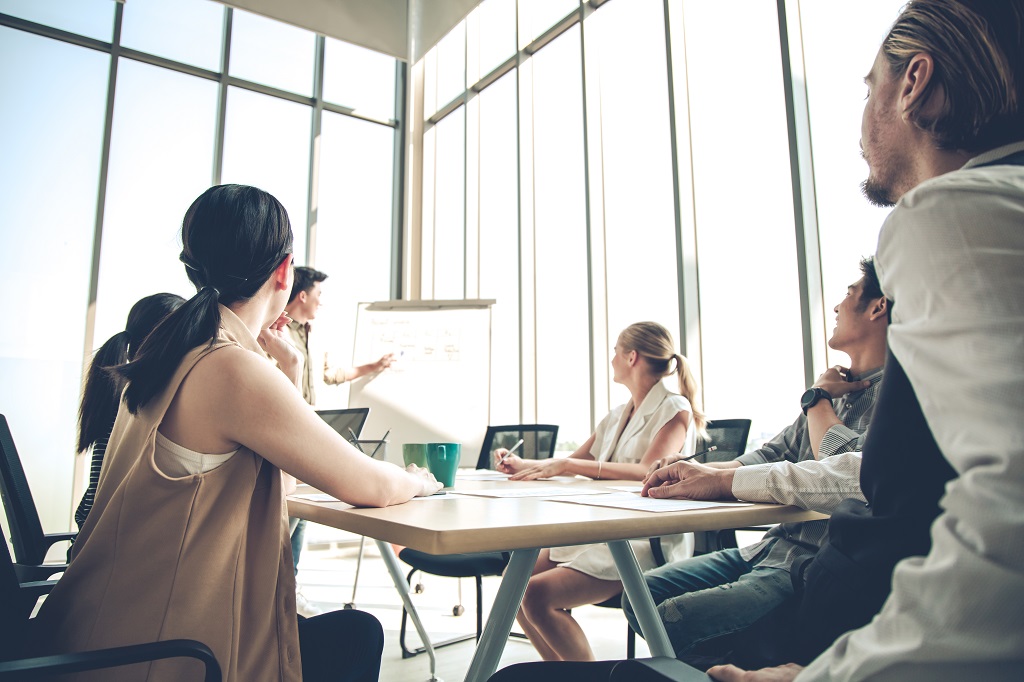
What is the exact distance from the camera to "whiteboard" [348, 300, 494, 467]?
449 cm

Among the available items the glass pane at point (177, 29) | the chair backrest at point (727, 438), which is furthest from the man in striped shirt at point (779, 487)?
the glass pane at point (177, 29)

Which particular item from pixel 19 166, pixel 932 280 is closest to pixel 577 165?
pixel 19 166

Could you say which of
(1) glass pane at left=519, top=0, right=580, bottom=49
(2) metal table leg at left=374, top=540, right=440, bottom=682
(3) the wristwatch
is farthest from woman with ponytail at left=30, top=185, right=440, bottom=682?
(1) glass pane at left=519, top=0, right=580, bottom=49

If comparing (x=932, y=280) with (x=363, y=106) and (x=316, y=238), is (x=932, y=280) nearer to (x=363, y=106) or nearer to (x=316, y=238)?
(x=316, y=238)

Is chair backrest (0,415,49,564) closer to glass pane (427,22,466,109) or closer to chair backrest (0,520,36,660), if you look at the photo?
chair backrest (0,520,36,660)

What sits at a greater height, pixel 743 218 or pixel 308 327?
pixel 743 218

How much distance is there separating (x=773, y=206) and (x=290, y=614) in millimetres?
3092

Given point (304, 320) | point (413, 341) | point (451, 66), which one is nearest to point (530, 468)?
point (304, 320)

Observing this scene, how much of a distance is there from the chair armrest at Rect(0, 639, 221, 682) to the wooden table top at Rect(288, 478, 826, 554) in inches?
10.8

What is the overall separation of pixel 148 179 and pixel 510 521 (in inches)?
200

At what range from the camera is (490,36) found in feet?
18.2

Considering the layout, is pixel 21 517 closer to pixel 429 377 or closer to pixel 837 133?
pixel 429 377

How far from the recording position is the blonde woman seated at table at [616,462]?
77.9 inches

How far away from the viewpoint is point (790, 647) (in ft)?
3.16
